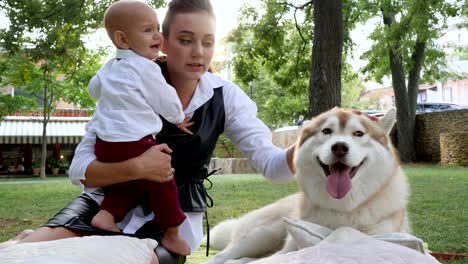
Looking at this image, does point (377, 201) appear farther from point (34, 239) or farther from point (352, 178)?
point (34, 239)

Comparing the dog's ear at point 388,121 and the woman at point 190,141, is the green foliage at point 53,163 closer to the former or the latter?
the woman at point 190,141

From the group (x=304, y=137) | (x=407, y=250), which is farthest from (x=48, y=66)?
(x=407, y=250)

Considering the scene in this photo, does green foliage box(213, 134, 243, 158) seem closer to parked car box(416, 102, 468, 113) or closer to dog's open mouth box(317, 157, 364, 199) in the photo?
parked car box(416, 102, 468, 113)

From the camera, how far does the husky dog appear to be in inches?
88.0

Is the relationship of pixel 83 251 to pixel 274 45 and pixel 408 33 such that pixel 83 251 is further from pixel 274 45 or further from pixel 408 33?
pixel 408 33

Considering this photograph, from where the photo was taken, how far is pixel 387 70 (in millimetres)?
17859

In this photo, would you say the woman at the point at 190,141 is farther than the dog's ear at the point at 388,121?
No

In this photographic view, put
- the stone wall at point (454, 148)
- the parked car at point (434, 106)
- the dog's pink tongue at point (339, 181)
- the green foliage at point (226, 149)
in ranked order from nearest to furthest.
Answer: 1. the dog's pink tongue at point (339, 181)
2. the stone wall at point (454, 148)
3. the green foliage at point (226, 149)
4. the parked car at point (434, 106)

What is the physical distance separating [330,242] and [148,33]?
1.16 metres

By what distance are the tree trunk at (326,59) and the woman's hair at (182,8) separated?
403 cm

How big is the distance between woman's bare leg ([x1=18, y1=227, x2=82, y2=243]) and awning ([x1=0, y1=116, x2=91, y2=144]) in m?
24.4

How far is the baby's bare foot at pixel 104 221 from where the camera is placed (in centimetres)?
224

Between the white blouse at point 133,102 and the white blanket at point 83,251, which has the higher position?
the white blouse at point 133,102

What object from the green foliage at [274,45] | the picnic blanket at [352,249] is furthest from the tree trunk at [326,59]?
the picnic blanket at [352,249]
